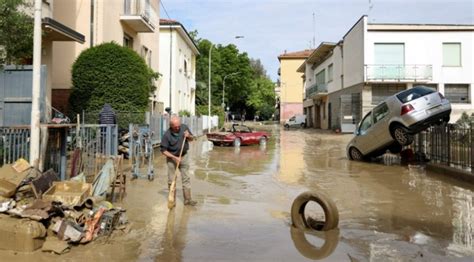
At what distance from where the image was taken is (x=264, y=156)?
1958 cm

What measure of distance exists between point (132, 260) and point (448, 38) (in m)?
36.0

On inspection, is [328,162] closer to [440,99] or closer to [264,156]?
[264,156]

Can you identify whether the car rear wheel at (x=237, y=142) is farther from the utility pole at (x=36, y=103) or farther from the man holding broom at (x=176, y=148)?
the utility pole at (x=36, y=103)

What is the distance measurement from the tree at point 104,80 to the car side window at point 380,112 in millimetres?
8378

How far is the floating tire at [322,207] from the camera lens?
6941 millimetres

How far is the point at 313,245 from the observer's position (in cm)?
625

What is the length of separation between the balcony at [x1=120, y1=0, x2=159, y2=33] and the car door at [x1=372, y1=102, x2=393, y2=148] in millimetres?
12159

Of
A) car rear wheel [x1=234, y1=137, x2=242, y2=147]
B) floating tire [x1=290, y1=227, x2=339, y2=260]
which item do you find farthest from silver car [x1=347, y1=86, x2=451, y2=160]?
car rear wheel [x1=234, y1=137, x2=242, y2=147]

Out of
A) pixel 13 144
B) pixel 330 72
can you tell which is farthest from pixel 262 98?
pixel 13 144

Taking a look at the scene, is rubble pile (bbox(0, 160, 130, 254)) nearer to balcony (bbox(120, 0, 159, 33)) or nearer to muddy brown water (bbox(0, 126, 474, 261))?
muddy brown water (bbox(0, 126, 474, 261))

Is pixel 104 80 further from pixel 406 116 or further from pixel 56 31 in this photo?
pixel 406 116

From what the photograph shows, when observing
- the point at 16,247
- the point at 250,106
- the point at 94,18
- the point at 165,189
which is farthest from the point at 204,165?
the point at 250,106

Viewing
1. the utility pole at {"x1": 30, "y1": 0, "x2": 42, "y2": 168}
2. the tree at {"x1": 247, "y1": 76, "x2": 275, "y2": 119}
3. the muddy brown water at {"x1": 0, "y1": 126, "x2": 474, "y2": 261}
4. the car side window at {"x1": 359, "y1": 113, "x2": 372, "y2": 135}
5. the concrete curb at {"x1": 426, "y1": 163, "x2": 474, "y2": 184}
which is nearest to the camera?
the muddy brown water at {"x1": 0, "y1": 126, "x2": 474, "y2": 261}

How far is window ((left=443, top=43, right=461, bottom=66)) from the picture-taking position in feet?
119
